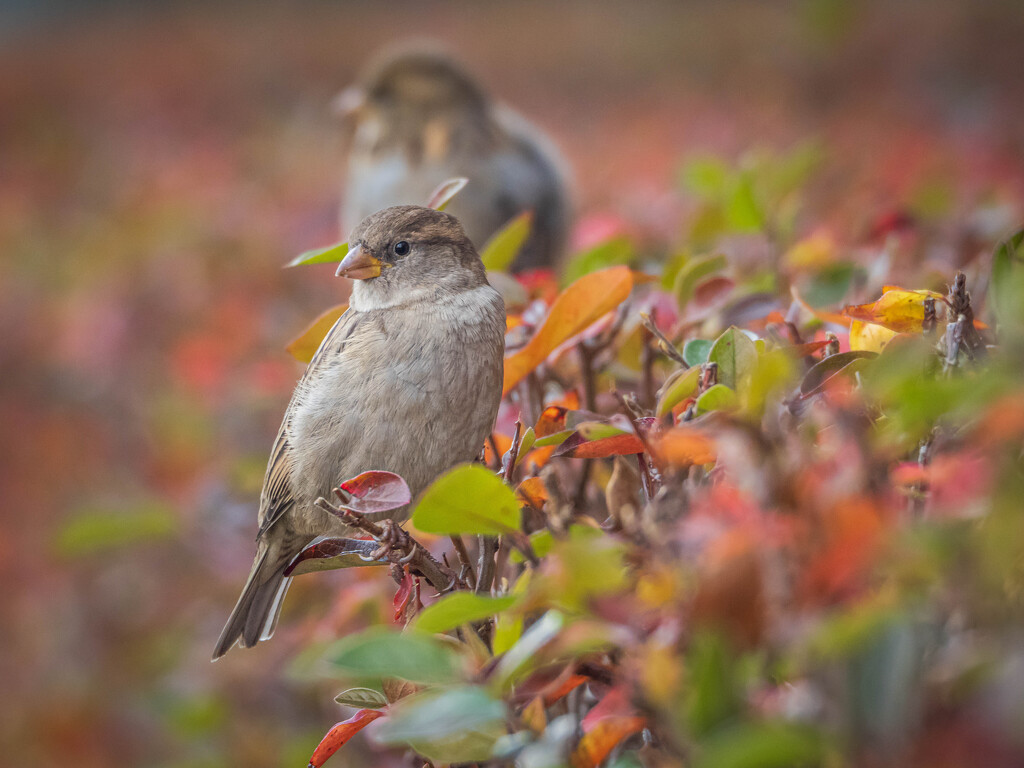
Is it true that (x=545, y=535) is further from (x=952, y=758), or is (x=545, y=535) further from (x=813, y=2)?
(x=813, y=2)

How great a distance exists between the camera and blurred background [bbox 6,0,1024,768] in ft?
5.55

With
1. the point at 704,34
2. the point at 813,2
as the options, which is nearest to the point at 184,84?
the point at 704,34

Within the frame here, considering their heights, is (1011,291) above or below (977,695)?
above

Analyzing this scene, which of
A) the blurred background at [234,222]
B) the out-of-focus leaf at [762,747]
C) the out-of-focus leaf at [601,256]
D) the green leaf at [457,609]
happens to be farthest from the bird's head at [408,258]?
the out-of-focus leaf at [762,747]

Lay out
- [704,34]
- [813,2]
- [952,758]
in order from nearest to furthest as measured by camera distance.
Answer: [952,758], [813,2], [704,34]

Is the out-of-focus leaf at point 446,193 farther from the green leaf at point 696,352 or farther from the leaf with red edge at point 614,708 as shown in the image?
the leaf with red edge at point 614,708

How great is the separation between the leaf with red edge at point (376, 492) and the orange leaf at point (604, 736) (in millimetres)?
196

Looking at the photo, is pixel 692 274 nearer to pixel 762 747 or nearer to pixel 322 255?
pixel 322 255

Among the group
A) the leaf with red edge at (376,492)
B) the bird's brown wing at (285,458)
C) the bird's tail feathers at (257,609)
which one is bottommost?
the bird's tail feathers at (257,609)

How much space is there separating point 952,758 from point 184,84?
232 inches

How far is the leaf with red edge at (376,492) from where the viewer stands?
2.05 ft

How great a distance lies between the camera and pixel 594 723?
501 millimetres

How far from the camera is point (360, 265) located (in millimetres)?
940

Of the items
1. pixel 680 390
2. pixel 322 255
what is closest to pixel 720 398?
pixel 680 390
